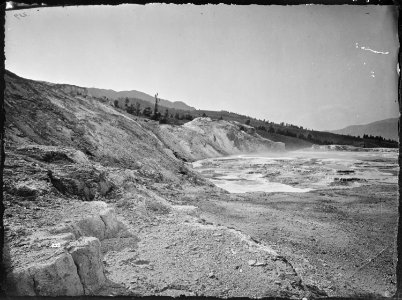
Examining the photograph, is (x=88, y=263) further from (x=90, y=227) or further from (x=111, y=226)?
(x=111, y=226)

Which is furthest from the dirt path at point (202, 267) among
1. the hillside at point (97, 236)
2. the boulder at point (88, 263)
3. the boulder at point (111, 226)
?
the boulder at point (111, 226)

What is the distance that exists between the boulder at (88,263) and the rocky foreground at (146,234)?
13 millimetres

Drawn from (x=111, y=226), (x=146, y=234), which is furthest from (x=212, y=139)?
(x=111, y=226)

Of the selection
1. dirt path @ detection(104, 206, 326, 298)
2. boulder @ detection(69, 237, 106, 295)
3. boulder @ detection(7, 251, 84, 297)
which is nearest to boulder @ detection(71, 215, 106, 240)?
dirt path @ detection(104, 206, 326, 298)

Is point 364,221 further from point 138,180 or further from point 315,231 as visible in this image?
point 138,180

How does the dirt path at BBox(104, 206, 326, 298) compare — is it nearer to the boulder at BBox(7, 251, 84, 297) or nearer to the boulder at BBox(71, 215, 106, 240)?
the boulder at BBox(71, 215, 106, 240)

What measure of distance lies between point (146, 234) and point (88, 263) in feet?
7.39

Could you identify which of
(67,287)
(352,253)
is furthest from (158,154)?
(67,287)

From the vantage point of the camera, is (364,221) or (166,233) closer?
(166,233)

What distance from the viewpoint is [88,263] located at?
3.66m

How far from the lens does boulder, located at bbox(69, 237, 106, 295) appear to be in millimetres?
3557

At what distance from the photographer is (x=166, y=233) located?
588 cm

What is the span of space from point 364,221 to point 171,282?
24.4 feet

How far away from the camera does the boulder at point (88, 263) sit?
3.56 metres
